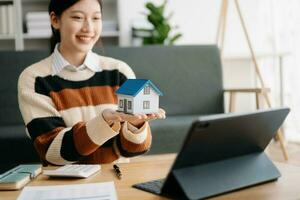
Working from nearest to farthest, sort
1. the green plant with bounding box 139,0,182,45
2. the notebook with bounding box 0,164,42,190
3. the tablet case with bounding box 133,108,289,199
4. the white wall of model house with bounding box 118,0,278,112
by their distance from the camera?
the tablet case with bounding box 133,108,289,199 < the notebook with bounding box 0,164,42,190 < the green plant with bounding box 139,0,182,45 < the white wall of model house with bounding box 118,0,278,112

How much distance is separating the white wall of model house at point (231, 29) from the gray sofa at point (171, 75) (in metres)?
0.75

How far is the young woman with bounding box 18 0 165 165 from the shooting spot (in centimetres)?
130

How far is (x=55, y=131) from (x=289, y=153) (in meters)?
2.37

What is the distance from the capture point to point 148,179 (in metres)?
1.01

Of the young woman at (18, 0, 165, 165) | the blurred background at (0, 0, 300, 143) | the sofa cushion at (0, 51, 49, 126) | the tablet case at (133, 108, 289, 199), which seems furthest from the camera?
the blurred background at (0, 0, 300, 143)

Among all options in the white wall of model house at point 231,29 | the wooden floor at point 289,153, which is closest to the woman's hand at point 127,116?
the wooden floor at point 289,153

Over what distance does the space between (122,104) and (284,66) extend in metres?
2.85

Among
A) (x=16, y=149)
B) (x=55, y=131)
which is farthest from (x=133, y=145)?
(x=16, y=149)

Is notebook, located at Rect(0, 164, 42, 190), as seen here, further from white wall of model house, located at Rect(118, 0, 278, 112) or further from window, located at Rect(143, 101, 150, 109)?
white wall of model house, located at Rect(118, 0, 278, 112)

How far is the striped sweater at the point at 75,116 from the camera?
123 cm

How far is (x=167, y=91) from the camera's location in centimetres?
296

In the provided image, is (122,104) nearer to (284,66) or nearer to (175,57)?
(175,57)

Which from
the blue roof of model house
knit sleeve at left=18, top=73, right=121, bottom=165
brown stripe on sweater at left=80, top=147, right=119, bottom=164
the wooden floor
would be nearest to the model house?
the blue roof of model house

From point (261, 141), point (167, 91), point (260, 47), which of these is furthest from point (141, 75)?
point (261, 141)
